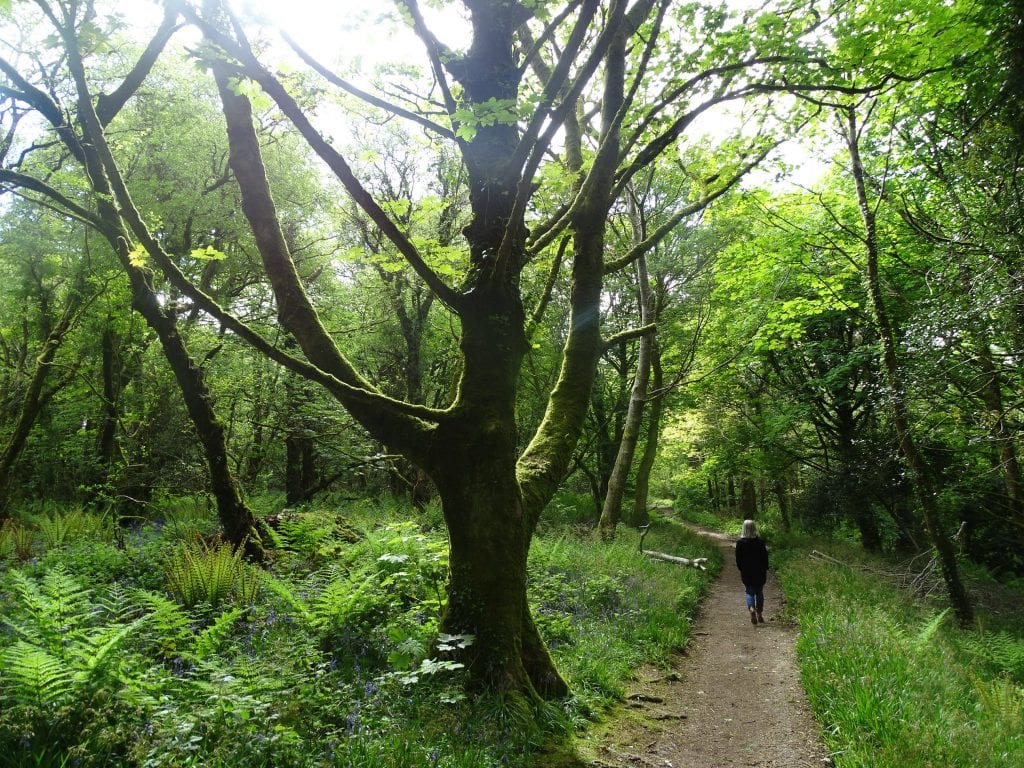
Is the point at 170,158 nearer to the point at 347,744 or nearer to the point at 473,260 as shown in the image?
the point at 473,260

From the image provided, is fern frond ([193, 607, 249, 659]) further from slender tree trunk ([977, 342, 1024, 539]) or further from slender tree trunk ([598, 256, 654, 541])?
slender tree trunk ([598, 256, 654, 541])

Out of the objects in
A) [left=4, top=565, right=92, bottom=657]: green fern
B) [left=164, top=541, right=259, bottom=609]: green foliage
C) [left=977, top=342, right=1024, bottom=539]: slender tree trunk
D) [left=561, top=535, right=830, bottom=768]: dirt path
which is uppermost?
[left=977, top=342, right=1024, bottom=539]: slender tree trunk

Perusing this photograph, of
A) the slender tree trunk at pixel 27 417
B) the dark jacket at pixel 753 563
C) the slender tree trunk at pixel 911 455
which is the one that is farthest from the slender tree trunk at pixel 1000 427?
the slender tree trunk at pixel 27 417

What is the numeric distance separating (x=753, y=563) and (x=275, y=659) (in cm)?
831

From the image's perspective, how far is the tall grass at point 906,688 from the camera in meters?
4.10

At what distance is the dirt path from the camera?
4602 millimetres

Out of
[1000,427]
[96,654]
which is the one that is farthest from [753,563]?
[96,654]

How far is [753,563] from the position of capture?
9.56 metres

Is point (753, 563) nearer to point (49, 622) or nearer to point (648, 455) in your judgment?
point (49, 622)

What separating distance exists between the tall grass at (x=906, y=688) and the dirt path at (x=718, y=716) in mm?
277

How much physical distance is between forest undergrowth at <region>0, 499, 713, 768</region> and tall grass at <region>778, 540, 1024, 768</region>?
2.05 m

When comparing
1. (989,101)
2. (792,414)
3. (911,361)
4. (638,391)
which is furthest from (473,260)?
(792,414)

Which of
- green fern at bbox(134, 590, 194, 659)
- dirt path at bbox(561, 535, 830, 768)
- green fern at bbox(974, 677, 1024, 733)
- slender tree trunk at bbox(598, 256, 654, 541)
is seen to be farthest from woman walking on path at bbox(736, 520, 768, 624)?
green fern at bbox(134, 590, 194, 659)

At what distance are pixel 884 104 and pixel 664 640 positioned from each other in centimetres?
1038
